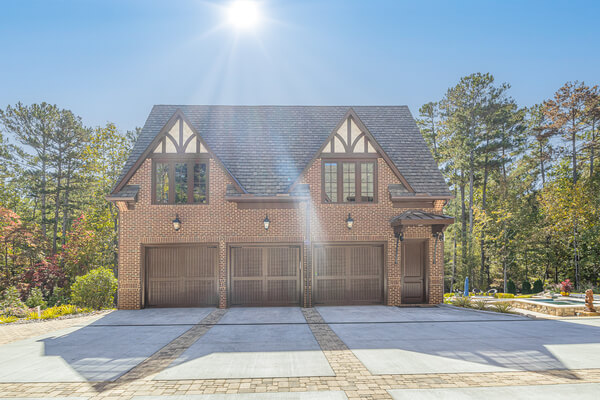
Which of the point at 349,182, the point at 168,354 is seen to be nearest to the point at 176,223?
the point at 168,354

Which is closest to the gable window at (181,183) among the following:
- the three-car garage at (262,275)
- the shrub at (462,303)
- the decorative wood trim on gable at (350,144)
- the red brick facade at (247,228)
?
the red brick facade at (247,228)

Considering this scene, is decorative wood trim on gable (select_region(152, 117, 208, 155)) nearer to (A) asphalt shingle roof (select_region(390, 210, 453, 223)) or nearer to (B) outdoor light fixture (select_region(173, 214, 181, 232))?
(B) outdoor light fixture (select_region(173, 214, 181, 232))

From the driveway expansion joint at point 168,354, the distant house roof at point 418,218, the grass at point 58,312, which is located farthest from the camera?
the grass at point 58,312

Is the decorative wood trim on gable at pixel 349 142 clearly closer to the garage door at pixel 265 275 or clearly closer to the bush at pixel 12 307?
the garage door at pixel 265 275

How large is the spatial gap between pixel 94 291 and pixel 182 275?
361 centimetres

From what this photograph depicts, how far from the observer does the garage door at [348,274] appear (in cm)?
1423

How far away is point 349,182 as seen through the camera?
14453mm

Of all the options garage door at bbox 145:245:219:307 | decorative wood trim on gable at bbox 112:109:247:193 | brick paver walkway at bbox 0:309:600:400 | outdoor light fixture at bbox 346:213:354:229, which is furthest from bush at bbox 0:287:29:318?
outdoor light fixture at bbox 346:213:354:229

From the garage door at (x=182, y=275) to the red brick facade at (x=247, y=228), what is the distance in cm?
39

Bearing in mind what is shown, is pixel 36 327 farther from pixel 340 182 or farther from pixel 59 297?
pixel 59 297

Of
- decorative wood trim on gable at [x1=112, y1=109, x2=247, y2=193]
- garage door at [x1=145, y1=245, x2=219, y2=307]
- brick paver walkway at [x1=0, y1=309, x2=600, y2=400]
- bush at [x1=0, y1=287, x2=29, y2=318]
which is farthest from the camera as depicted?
bush at [x1=0, y1=287, x2=29, y2=318]

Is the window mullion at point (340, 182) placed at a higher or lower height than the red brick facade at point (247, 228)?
higher

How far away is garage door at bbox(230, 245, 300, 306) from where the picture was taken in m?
14.1

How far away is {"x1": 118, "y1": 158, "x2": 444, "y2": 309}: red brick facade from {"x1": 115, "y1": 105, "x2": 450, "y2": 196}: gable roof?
0.93 meters
